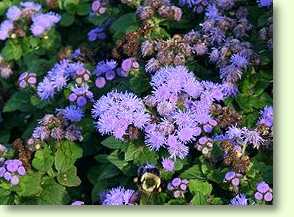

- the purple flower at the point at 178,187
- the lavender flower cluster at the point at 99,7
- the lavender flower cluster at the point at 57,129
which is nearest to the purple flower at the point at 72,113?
the lavender flower cluster at the point at 57,129

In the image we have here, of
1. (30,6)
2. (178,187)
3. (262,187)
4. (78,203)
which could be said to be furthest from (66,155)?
(30,6)

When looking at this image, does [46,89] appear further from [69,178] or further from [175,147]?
[175,147]

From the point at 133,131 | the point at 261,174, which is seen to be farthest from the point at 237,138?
the point at 133,131

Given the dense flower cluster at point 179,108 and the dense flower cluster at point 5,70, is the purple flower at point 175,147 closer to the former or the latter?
the dense flower cluster at point 179,108

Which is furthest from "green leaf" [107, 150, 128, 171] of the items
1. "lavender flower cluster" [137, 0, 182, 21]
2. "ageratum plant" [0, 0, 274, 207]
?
"lavender flower cluster" [137, 0, 182, 21]

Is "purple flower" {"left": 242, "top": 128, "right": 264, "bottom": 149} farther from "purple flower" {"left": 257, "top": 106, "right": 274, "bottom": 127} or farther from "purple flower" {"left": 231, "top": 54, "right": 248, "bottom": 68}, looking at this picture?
"purple flower" {"left": 231, "top": 54, "right": 248, "bottom": 68}

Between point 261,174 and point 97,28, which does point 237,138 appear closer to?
point 261,174

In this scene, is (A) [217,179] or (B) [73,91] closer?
(A) [217,179]
